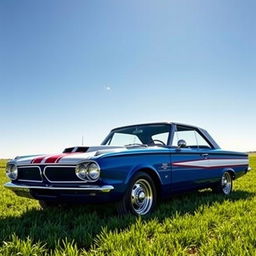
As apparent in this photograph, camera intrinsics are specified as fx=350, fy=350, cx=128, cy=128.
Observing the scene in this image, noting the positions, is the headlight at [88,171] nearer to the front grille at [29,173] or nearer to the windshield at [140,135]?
the front grille at [29,173]

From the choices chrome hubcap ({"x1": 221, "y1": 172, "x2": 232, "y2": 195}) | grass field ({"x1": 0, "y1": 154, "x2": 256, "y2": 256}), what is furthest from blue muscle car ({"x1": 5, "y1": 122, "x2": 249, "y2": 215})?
chrome hubcap ({"x1": 221, "y1": 172, "x2": 232, "y2": 195})

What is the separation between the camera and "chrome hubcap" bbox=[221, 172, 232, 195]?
7.91 metres

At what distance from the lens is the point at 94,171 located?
455 cm

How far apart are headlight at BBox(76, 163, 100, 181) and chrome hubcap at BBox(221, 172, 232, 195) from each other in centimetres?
414

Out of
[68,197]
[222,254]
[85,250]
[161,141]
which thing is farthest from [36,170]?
[222,254]

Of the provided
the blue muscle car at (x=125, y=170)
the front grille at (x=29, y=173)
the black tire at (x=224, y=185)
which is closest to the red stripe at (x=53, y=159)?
the blue muscle car at (x=125, y=170)

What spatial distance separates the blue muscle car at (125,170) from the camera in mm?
4598

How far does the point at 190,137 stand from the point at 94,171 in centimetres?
313

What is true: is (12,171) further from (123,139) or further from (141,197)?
(123,139)

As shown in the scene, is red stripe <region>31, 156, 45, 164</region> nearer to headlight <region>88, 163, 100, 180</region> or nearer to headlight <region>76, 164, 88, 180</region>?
headlight <region>76, 164, 88, 180</region>

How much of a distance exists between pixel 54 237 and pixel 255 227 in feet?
7.58

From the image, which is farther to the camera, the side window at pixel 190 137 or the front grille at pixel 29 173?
the side window at pixel 190 137

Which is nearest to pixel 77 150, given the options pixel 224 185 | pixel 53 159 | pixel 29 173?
pixel 53 159

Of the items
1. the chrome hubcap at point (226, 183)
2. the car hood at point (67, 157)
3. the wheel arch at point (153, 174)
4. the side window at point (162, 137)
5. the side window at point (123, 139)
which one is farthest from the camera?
the chrome hubcap at point (226, 183)
